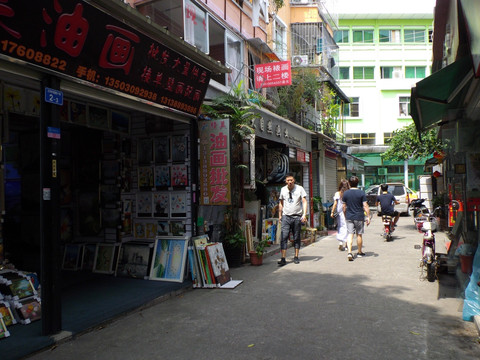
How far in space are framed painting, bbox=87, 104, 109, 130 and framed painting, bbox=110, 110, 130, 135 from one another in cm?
18

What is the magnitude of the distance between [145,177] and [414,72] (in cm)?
3511

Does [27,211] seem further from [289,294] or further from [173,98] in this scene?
[289,294]

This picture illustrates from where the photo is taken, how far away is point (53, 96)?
438 centimetres

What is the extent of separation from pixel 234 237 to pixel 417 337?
4615 millimetres

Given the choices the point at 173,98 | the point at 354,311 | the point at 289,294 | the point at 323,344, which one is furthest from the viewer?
the point at 173,98

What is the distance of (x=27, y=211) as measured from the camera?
7.53 m

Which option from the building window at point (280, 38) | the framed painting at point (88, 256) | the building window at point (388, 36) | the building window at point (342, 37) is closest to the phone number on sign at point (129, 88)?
the framed painting at point (88, 256)

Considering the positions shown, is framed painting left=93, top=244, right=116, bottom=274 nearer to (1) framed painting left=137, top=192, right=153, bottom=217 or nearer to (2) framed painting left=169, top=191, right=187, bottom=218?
(1) framed painting left=137, top=192, right=153, bottom=217

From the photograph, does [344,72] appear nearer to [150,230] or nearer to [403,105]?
[403,105]

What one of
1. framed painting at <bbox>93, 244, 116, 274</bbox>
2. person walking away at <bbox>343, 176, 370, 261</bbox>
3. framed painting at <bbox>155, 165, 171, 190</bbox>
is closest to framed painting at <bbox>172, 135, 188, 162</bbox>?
framed painting at <bbox>155, 165, 171, 190</bbox>

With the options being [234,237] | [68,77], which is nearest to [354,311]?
[234,237]

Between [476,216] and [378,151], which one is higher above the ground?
[378,151]

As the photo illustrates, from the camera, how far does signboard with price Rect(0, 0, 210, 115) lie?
3.84 m

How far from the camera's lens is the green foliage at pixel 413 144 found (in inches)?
637
